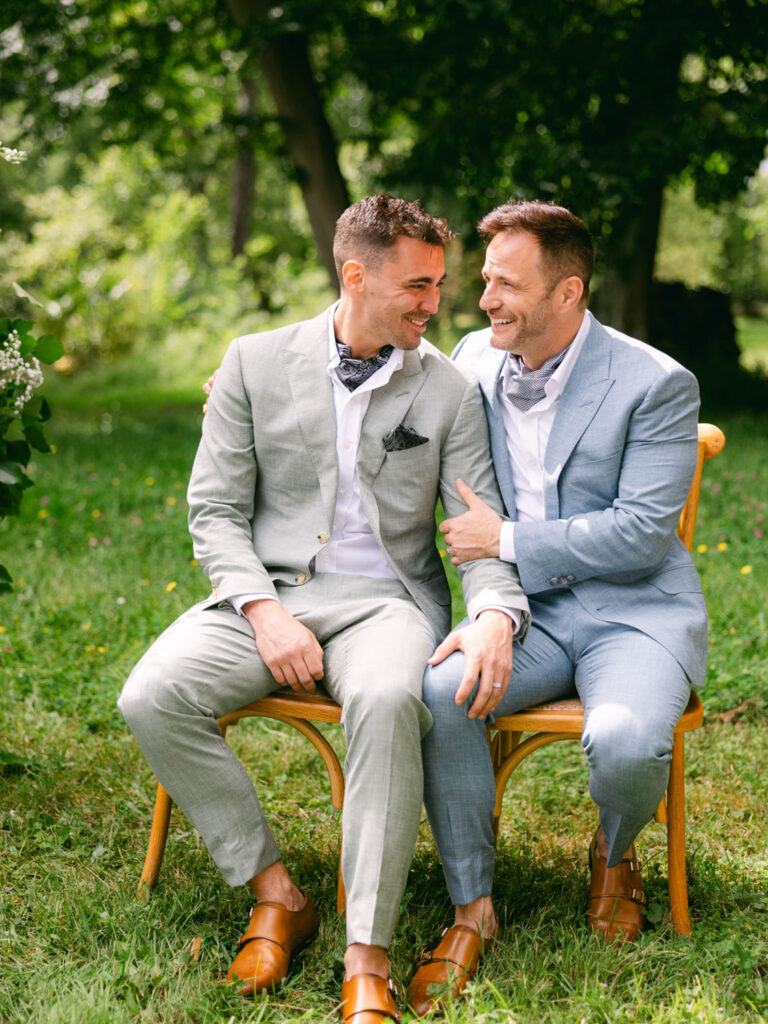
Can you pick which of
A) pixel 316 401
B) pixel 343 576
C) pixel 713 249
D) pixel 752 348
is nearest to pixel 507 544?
pixel 343 576

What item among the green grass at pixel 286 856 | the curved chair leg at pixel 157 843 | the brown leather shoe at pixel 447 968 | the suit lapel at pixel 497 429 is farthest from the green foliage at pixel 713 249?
the brown leather shoe at pixel 447 968

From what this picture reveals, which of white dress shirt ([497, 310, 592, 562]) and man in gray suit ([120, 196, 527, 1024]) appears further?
white dress shirt ([497, 310, 592, 562])

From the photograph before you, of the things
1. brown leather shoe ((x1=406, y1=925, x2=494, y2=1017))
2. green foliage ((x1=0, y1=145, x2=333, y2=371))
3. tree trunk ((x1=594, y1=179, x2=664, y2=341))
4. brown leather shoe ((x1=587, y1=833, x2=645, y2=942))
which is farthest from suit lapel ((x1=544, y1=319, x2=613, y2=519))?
green foliage ((x1=0, y1=145, x2=333, y2=371))

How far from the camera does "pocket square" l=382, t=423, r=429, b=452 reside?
2992mm

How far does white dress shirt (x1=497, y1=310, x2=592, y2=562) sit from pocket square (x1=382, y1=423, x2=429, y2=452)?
294 mm

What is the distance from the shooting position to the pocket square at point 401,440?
2.99 m

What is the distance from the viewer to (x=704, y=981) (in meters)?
2.51

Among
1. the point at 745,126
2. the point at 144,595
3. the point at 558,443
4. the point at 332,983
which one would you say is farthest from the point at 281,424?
the point at 745,126

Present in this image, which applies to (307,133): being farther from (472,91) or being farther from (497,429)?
(497,429)

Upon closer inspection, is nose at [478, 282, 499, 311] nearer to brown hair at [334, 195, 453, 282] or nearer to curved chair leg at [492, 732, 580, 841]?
brown hair at [334, 195, 453, 282]

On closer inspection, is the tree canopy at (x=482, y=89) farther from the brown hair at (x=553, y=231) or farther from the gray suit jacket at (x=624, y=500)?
the gray suit jacket at (x=624, y=500)

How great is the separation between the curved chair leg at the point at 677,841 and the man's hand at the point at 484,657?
0.50 meters

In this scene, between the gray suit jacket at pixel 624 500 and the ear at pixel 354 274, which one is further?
the ear at pixel 354 274

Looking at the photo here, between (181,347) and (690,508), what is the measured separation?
1287 centimetres
